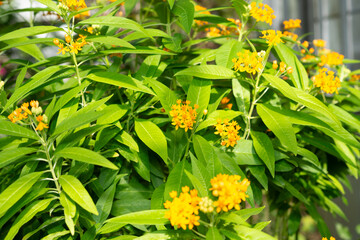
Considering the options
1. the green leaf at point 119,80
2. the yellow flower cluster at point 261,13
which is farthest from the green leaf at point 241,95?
the green leaf at point 119,80

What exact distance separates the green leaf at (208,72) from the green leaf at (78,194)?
411 millimetres

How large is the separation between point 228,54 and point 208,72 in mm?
145

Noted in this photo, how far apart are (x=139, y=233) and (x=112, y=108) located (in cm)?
38

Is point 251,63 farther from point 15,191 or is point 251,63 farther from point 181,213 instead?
point 15,191

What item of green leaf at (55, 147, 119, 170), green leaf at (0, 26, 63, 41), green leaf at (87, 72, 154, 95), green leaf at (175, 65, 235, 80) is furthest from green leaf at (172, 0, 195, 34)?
green leaf at (55, 147, 119, 170)

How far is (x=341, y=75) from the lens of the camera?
1603mm

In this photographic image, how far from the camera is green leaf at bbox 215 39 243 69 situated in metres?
1.12

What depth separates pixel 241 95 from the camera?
Result: 114 cm

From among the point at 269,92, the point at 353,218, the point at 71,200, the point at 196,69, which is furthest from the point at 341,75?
the point at 353,218

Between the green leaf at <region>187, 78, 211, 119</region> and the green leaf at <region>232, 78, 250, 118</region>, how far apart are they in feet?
0.36

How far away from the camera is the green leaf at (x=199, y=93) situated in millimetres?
1043

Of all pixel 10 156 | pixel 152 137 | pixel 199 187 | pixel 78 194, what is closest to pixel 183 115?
pixel 152 137

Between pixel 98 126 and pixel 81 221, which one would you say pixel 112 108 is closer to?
pixel 98 126

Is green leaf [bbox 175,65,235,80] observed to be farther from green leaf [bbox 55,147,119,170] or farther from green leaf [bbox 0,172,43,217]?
green leaf [bbox 0,172,43,217]
